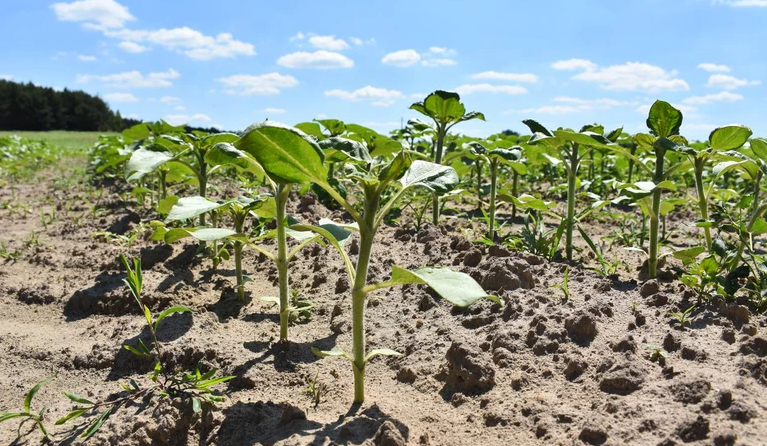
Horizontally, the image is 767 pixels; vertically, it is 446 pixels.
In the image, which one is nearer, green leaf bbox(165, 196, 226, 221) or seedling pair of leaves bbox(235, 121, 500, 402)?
seedling pair of leaves bbox(235, 121, 500, 402)

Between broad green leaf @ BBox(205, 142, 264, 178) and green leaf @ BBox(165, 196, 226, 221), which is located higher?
broad green leaf @ BBox(205, 142, 264, 178)

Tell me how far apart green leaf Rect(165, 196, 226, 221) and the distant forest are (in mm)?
46119

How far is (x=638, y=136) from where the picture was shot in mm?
2758

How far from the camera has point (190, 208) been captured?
2033 millimetres

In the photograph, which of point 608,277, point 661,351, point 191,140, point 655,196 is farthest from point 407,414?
point 191,140

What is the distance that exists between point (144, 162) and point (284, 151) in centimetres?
115

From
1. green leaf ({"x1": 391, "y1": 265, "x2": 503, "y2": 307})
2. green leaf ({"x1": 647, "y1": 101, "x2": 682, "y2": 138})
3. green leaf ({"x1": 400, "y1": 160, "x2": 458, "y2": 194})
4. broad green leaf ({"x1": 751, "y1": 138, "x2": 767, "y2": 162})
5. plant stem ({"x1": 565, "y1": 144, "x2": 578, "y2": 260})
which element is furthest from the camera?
plant stem ({"x1": 565, "y1": 144, "x2": 578, "y2": 260})

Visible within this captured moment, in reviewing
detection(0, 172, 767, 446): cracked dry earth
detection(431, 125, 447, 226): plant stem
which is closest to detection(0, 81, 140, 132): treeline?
detection(431, 125, 447, 226): plant stem

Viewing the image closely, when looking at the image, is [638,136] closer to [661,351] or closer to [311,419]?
[661,351]

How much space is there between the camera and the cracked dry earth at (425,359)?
175cm

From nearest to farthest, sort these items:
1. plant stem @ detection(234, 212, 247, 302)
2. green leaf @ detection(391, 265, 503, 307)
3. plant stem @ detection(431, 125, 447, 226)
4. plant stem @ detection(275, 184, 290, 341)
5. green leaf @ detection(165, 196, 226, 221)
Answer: green leaf @ detection(391, 265, 503, 307) < green leaf @ detection(165, 196, 226, 221) < plant stem @ detection(275, 184, 290, 341) < plant stem @ detection(234, 212, 247, 302) < plant stem @ detection(431, 125, 447, 226)

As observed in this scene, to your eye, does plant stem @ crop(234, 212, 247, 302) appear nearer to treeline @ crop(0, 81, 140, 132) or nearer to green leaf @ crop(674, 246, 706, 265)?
green leaf @ crop(674, 246, 706, 265)

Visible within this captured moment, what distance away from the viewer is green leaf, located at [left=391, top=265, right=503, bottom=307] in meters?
1.48

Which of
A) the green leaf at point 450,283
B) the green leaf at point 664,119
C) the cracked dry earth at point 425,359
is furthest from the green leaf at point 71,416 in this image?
the green leaf at point 664,119
